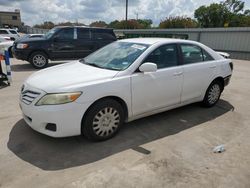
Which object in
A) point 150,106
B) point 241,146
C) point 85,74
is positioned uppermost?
point 85,74

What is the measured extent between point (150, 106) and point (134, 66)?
0.78 meters

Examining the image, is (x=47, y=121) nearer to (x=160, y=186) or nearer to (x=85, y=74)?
(x=85, y=74)

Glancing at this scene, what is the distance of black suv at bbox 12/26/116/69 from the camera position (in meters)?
9.21

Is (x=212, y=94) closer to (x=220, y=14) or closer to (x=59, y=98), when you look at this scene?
(x=59, y=98)

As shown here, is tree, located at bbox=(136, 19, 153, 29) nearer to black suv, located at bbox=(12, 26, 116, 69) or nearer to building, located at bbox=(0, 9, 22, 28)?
black suv, located at bbox=(12, 26, 116, 69)

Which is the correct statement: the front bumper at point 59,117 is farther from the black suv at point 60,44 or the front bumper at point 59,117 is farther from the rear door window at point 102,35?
the rear door window at point 102,35

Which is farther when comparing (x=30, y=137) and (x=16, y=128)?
(x=16, y=128)

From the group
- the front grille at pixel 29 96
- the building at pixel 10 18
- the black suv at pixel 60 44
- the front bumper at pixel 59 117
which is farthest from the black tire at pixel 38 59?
the building at pixel 10 18

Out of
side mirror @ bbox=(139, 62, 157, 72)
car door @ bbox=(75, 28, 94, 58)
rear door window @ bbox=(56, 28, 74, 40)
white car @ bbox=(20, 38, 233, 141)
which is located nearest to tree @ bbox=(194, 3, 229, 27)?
car door @ bbox=(75, 28, 94, 58)

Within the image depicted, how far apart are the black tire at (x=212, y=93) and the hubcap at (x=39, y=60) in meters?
7.16

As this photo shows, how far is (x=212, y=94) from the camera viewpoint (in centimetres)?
504

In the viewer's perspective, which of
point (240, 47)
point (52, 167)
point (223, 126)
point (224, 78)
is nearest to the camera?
point (52, 167)

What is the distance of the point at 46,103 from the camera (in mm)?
2988

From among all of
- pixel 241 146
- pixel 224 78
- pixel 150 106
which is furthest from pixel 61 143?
pixel 224 78
